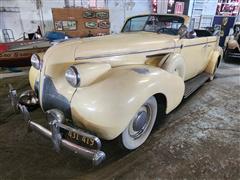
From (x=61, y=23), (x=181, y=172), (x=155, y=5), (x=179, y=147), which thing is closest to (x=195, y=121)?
(x=179, y=147)

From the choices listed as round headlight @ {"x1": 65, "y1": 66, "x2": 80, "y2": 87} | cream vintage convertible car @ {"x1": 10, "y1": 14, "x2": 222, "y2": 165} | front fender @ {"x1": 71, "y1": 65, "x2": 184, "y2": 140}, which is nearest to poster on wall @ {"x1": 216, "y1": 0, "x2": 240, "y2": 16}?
cream vintage convertible car @ {"x1": 10, "y1": 14, "x2": 222, "y2": 165}

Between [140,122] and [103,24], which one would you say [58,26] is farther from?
[140,122]

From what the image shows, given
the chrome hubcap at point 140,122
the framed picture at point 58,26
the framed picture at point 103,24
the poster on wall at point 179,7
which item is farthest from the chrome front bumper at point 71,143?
the poster on wall at point 179,7

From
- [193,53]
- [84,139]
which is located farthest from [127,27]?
[84,139]

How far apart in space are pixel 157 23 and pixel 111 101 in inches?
81.5

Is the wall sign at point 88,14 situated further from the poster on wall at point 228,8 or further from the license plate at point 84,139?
the poster on wall at point 228,8

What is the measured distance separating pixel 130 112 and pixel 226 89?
3247 millimetres

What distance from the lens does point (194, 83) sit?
344 cm

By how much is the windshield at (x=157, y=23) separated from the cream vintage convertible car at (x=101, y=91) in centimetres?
41

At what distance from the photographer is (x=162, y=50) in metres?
2.53

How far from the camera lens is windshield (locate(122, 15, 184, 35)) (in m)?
2.93

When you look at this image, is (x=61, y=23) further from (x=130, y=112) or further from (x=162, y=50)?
(x=130, y=112)

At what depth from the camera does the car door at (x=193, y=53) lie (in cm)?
292

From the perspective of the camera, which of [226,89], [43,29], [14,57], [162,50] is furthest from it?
[43,29]
